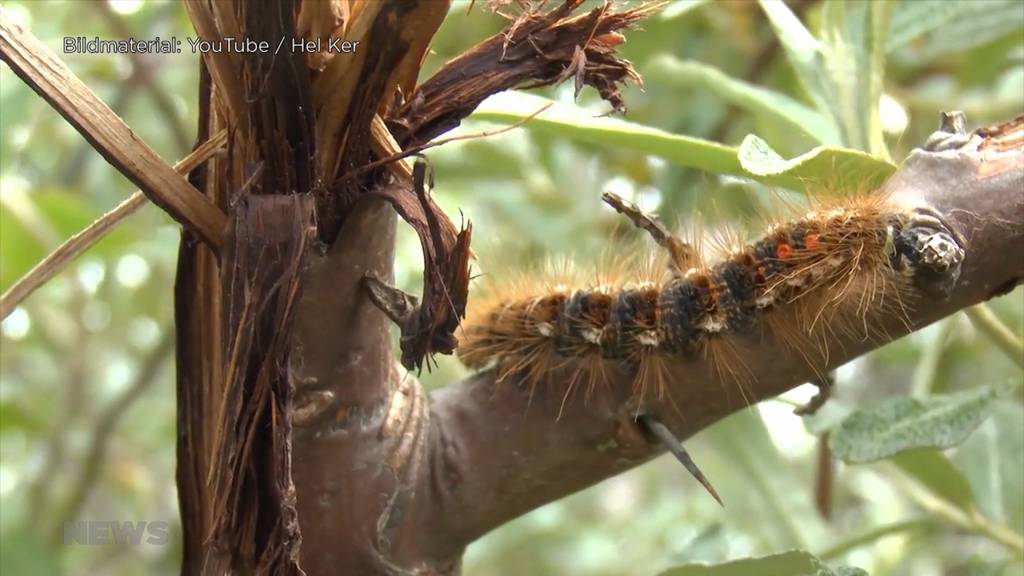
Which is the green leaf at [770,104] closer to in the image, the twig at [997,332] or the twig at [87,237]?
the twig at [997,332]

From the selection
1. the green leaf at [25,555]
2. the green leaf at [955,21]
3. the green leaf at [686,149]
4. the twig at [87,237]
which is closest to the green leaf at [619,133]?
the green leaf at [686,149]

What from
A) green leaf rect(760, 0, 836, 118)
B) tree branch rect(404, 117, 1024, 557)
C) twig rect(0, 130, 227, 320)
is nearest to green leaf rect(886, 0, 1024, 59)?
green leaf rect(760, 0, 836, 118)

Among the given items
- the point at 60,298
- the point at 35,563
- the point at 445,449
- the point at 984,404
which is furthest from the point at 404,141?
the point at 60,298

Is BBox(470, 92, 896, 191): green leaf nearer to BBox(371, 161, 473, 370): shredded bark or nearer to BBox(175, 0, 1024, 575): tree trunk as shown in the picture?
BBox(175, 0, 1024, 575): tree trunk

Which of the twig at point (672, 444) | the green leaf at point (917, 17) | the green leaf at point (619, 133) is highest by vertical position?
the green leaf at point (917, 17)

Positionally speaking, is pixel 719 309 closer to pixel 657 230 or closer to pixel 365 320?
pixel 657 230

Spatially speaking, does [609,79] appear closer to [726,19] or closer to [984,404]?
[984,404]
